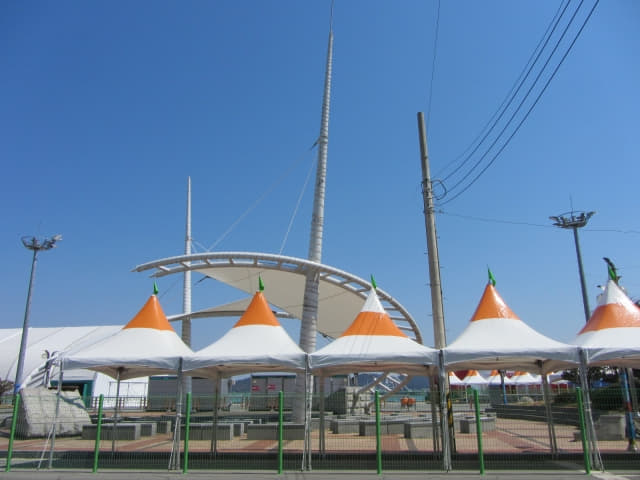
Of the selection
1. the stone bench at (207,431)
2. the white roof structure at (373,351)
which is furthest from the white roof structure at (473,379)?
the white roof structure at (373,351)

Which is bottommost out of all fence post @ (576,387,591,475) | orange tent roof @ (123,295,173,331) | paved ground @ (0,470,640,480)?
paved ground @ (0,470,640,480)

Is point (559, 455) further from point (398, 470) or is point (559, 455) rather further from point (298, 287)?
→ point (298, 287)

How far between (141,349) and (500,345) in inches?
359

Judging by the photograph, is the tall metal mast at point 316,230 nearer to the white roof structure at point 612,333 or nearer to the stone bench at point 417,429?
the stone bench at point 417,429

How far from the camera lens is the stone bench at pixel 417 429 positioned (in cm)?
1783

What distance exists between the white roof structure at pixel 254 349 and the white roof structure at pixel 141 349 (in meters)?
0.69

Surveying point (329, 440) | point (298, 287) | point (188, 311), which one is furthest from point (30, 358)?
point (329, 440)

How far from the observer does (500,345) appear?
12.0 m

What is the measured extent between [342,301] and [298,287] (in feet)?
9.18

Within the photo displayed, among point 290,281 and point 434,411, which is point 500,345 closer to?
point 434,411

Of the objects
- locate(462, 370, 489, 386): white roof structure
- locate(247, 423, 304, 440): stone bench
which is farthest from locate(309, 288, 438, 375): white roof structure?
locate(462, 370, 489, 386): white roof structure

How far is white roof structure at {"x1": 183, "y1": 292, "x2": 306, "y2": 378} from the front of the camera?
1238cm

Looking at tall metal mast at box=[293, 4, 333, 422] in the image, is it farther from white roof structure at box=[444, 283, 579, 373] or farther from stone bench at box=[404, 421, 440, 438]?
white roof structure at box=[444, 283, 579, 373]

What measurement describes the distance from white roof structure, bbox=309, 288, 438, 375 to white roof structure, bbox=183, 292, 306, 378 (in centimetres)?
75
